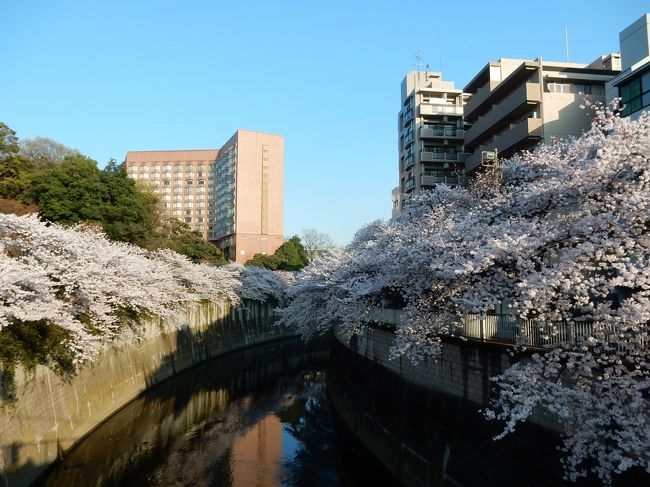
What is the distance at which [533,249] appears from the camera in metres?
10.2

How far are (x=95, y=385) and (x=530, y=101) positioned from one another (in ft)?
98.9

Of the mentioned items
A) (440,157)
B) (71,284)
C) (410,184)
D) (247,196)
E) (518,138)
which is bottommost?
(71,284)

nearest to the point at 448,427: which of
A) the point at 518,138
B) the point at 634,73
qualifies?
the point at 634,73

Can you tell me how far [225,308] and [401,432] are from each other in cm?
3187

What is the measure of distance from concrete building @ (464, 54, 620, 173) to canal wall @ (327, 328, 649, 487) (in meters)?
18.9

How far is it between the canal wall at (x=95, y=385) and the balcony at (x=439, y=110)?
2820 cm

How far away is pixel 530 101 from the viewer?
3278 centimetres

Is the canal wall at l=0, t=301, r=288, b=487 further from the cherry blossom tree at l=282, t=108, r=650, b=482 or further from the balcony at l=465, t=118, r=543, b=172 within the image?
the balcony at l=465, t=118, r=543, b=172

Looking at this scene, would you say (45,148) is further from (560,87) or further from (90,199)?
(560,87)

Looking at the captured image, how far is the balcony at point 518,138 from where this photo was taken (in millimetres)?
31797

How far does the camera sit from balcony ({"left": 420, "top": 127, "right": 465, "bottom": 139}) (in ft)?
166

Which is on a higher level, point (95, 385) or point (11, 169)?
point (11, 169)

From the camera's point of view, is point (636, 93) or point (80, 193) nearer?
point (636, 93)

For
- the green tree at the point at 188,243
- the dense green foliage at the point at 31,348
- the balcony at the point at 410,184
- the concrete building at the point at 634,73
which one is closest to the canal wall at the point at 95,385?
the dense green foliage at the point at 31,348
